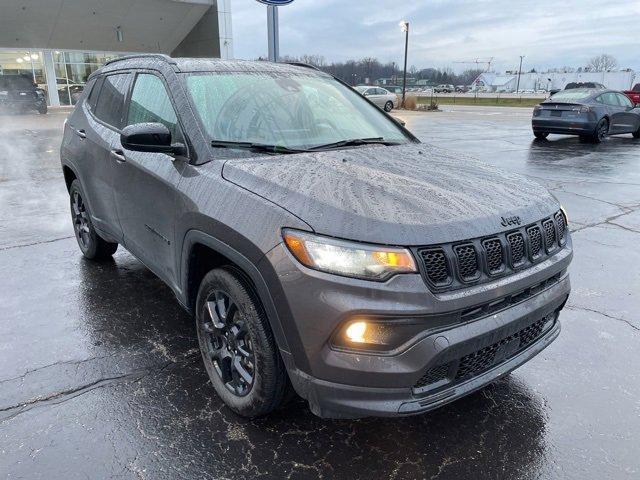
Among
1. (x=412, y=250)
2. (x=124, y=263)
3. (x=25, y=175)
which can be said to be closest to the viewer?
(x=412, y=250)

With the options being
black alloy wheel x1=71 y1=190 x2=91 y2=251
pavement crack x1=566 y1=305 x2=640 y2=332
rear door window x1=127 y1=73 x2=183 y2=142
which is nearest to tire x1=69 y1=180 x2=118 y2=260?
black alloy wheel x1=71 y1=190 x2=91 y2=251

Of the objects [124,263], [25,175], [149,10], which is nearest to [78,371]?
[124,263]

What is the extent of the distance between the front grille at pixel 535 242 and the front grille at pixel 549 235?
0.06 meters

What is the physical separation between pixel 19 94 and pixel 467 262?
98.6ft

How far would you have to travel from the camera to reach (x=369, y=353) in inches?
80.9

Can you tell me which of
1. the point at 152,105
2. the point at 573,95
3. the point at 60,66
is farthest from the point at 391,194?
the point at 60,66

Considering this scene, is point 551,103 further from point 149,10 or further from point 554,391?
Result: point 149,10

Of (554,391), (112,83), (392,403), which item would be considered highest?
(112,83)

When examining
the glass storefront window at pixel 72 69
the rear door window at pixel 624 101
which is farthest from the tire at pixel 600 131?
the glass storefront window at pixel 72 69

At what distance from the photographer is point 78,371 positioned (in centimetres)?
315

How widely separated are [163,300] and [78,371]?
3.60 feet

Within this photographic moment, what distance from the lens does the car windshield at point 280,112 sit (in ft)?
9.92

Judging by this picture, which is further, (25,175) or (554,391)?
(25,175)

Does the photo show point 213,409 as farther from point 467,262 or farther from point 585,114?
point 585,114
